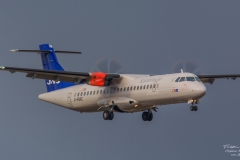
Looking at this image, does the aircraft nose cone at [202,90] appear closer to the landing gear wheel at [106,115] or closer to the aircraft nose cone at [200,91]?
the aircraft nose cone at [200,91]

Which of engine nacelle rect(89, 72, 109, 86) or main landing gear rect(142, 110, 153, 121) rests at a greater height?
engine nacelle rect(89, 72, 109, 86)

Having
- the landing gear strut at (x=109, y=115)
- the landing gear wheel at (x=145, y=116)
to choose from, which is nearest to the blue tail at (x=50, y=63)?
the landing gear strut at (x=109, y=115)

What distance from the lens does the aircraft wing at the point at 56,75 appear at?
3546cm

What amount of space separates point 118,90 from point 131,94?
1.14 m

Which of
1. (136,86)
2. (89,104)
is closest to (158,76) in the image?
(136,86)

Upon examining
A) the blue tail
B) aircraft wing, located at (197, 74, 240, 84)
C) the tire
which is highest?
the blue tail

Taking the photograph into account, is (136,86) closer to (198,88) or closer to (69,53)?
(198,88)

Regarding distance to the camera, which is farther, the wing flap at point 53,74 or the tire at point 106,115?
the tire at point 106,115

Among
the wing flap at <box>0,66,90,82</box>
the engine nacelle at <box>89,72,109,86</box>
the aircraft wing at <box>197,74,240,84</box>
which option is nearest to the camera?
the wing flap at <box>0,66,90,82</box>

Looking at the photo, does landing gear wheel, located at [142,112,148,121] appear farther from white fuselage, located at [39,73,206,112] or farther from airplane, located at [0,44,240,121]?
white fuselage, located at [39,73,206,112]

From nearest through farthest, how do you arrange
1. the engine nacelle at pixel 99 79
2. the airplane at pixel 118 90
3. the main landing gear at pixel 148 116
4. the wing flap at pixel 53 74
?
the airplane at pixel 118 90
the wing flap at pixel 53 74
the engine nacelle at pixel 99 79
the main landing gear at pixel 148 116

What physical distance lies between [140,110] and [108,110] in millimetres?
1779

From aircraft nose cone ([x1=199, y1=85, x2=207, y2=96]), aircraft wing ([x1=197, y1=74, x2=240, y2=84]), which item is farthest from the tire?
aircraft wing ([x1=197, y1=74, x2=240, y2=84])

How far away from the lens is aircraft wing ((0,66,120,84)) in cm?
3546
